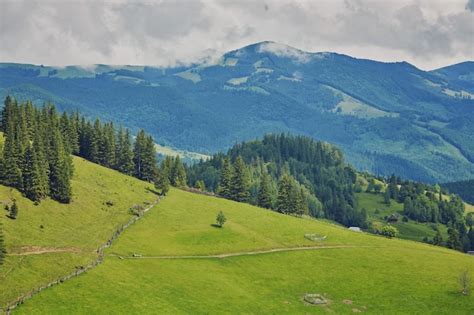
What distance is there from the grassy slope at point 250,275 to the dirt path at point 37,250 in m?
8.64

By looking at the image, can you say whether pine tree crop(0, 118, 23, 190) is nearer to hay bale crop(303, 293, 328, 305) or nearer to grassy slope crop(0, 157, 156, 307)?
grassy slope crop(0, 157, 156, 307)

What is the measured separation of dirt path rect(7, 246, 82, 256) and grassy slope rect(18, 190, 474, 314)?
864cm

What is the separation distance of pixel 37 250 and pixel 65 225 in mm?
18402

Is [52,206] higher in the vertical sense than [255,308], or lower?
higher

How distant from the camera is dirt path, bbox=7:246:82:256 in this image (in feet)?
345

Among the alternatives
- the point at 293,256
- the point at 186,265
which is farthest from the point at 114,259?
the point at 293,256

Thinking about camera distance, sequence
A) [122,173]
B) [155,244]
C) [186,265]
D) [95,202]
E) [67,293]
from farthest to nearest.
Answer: [122,173]
[95,202]
[155,244]
[186,265]
[67,293]

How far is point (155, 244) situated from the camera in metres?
132

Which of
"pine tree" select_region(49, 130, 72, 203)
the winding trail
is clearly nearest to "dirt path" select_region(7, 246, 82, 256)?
the winding trail

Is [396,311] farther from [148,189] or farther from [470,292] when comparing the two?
[148,189]

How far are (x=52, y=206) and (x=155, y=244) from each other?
1108 inches

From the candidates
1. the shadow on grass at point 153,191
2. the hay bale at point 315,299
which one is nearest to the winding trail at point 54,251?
the shadow on grass at point 153,191

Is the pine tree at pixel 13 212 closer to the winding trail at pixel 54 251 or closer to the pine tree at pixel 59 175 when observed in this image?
the winding trail at pixel 54 251

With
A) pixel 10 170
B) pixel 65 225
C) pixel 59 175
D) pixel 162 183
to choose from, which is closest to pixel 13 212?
pixel 65 225
